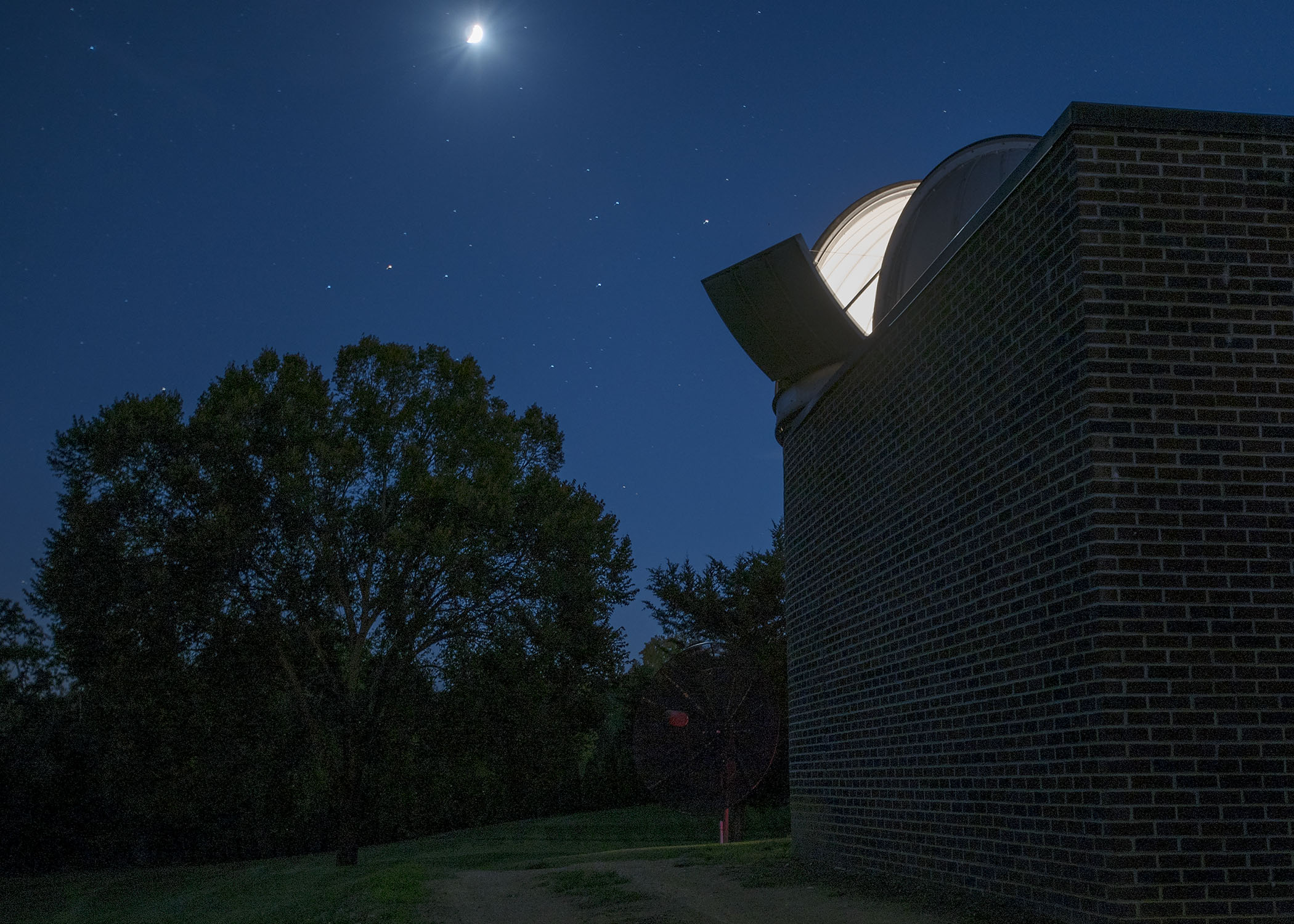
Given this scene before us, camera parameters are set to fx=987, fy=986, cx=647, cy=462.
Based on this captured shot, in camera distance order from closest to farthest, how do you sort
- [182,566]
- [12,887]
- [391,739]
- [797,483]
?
1. [797,483]
2. [182,566]
3. [391,739]
4. [12,887]

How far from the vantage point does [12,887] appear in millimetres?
26766

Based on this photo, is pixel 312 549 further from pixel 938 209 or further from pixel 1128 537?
pixel 1128 537

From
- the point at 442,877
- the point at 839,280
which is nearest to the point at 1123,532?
the point at 839,280

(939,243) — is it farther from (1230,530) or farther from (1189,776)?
(1189,776)

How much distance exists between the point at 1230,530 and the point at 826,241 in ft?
28.4

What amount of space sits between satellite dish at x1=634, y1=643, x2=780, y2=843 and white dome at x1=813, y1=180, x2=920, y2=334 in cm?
1157

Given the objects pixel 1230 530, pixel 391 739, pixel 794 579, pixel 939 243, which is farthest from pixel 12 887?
pixel 1230 530

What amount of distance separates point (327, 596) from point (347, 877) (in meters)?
→ 7.43

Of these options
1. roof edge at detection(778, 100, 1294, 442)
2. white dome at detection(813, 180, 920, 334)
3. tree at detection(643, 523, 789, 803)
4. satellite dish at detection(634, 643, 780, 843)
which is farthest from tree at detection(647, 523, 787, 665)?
roof edge at detection(778, 100, 1294, 442)

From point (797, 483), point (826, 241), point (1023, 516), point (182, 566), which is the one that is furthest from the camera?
point (182, 566)

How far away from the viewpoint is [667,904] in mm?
Result: 7703

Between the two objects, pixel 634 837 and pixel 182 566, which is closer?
pixel 182 566

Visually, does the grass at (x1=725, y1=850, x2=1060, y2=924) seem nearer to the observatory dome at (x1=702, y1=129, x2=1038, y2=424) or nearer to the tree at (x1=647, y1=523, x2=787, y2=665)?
the observatory dome at (x1=702, y1=129, x2=1038, y2=424)

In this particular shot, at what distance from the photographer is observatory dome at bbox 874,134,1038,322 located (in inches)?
393
